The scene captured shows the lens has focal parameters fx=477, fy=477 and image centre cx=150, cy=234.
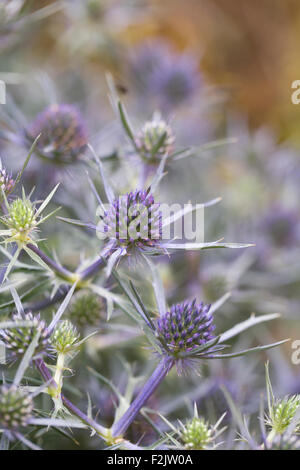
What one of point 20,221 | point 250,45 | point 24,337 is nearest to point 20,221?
point 20,221

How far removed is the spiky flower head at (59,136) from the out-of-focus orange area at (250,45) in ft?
4.13

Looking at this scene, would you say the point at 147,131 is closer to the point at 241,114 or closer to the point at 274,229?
the point at 274,229

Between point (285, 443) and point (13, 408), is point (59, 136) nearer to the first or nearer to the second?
point (13, 408)

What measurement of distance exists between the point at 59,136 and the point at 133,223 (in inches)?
13.1

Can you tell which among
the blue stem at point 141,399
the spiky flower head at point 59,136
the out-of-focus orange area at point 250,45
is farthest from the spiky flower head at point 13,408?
the out-of-focus orange area at point 250,45

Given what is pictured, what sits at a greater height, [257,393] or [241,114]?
[241,114]

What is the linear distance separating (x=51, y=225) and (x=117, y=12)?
0.88m

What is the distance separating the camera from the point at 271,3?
2.28 meters

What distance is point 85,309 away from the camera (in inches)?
33.8

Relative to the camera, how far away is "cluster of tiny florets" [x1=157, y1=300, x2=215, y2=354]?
665mm

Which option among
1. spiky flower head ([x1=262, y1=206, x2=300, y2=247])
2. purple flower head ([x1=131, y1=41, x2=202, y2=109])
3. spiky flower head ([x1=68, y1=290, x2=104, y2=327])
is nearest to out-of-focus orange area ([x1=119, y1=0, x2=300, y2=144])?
purple flower head ([x1=131, y1=41, x2=202, y2=109])

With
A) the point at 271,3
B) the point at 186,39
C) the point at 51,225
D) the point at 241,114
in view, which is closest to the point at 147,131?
the point at 51,225

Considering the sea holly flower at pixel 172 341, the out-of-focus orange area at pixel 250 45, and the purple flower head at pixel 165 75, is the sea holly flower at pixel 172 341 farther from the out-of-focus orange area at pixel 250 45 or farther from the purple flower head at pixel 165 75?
the out-of-focus orange area at pixel 250 45

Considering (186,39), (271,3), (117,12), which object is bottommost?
(117,12)
